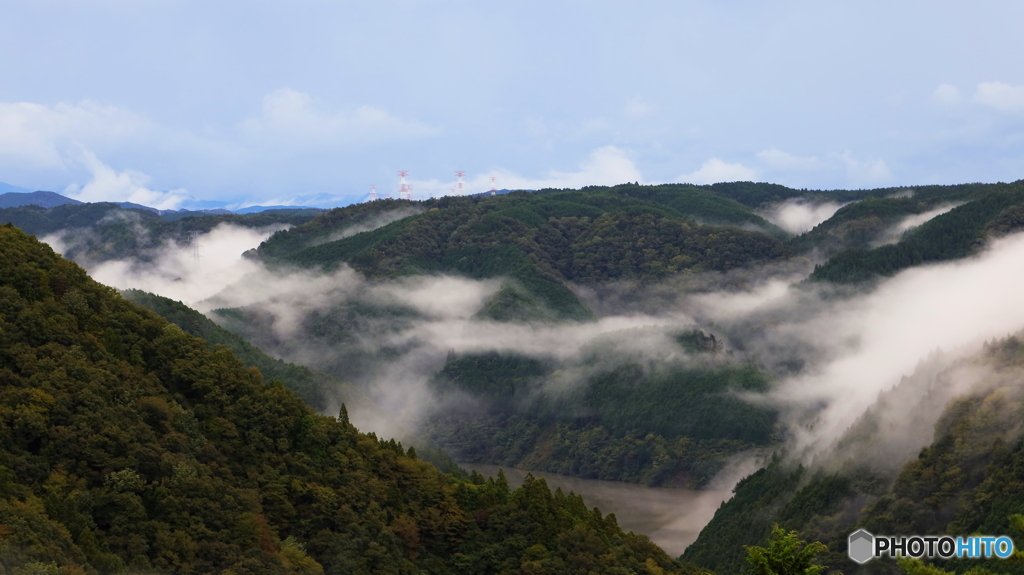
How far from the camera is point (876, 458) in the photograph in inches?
5290

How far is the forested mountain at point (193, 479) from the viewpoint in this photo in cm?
6066

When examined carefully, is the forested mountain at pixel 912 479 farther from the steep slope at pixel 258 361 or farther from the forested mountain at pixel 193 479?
the steep slope at pixel 258 361

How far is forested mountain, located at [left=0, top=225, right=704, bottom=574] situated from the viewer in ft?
199

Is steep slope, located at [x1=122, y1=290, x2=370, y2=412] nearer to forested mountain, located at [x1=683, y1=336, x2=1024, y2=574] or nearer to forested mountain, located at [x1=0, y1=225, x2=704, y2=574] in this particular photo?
forested mountain, located at [x1=683, y1=336, x2=1024, y2=574]

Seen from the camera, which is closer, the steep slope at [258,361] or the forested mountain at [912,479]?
the forested mountain at [912,479]

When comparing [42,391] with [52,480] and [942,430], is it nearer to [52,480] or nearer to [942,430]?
[52,480]

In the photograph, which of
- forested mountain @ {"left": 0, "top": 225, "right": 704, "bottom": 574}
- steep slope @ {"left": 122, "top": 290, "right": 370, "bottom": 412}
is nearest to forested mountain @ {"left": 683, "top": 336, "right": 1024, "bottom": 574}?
forested mountain @ {"left": 0, "top": 225, "right": 704, "bottom": 574}

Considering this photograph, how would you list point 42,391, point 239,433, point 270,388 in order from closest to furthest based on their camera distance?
point 42,391
point 239,433
point 270,388

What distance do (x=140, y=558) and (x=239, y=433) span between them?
16.7m

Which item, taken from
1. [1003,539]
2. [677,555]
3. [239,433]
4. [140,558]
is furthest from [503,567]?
[677,555]

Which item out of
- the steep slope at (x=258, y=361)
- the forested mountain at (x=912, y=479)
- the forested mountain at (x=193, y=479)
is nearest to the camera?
the forested mountain at (x=193, y=479)

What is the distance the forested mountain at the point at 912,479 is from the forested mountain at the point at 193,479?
1595 inches

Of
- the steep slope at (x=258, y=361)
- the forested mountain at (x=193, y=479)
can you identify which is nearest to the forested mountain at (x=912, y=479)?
the forested mountain at (x=193, y=479)

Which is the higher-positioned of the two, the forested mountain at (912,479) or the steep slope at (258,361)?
the steep slope at (258,361)
